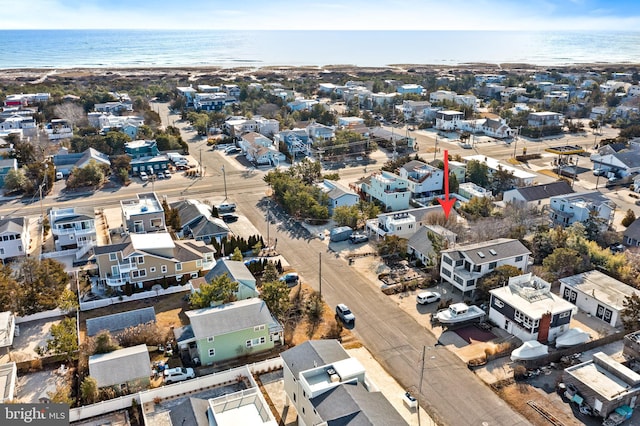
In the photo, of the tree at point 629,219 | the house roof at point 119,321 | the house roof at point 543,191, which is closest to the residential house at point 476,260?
the house roof at point 543,191

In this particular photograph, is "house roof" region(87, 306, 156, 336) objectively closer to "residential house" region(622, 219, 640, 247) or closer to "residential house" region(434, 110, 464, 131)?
"residential house" region(622, 219, 640, 247)

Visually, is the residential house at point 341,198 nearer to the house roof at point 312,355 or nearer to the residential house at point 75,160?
the house roof at point 312,355

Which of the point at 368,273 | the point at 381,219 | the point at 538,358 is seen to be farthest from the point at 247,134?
the point at 538,358

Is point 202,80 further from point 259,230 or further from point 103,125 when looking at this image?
point 259,230

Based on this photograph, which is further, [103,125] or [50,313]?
[103,125]

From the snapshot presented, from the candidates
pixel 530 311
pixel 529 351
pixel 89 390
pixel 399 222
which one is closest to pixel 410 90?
pixel 399 222

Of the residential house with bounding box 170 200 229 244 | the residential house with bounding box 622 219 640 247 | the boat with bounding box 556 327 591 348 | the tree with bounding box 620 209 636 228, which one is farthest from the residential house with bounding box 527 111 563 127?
the boat with bounding box 556 327 591 348
